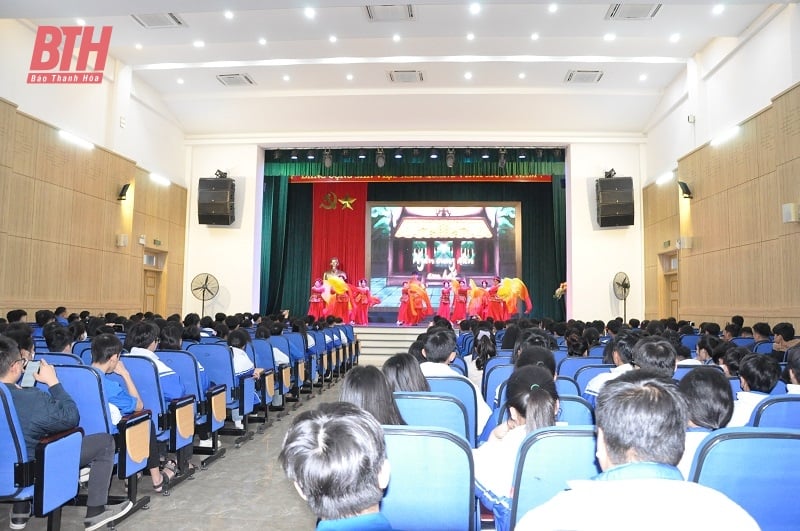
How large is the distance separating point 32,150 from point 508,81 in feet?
30.1

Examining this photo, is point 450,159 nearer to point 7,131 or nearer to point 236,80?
point 236,80

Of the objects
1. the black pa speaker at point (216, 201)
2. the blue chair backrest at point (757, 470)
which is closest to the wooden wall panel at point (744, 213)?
the blue chair backrest at point (757, 470)

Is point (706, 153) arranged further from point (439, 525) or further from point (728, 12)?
point (439, 525)

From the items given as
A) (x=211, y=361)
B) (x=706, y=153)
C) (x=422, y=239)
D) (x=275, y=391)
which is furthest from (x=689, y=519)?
(x=422, y=239)

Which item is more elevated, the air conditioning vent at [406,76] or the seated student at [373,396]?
the air conditioning vent at [406,76]

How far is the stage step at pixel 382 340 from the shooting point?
13.1 meters

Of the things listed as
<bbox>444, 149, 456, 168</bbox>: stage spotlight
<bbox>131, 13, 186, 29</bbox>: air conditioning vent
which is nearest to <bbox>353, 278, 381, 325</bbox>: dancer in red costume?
<bbox>444, 149, 456, 168</bbox>: stage spotlight

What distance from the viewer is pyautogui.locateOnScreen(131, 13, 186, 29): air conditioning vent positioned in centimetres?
942

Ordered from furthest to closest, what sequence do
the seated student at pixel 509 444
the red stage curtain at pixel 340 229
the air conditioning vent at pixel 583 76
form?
the red stage curtain at pixel 340 229 < the air conditioning vent at pixel 583 76 < the seated student at pixel 509 444

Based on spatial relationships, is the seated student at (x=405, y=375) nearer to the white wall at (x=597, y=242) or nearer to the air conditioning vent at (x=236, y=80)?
the air conditioning vent at (x=236, y=80)

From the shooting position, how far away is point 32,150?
8.95 meters

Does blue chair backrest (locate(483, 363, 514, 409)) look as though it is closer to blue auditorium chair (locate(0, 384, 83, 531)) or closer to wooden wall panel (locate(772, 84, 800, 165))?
blue auditorium chair (locate(0, 384, 83, 531))

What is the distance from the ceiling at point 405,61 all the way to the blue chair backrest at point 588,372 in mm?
6192

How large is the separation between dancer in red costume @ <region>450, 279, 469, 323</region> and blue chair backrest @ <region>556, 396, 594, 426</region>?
13217 millimetres
